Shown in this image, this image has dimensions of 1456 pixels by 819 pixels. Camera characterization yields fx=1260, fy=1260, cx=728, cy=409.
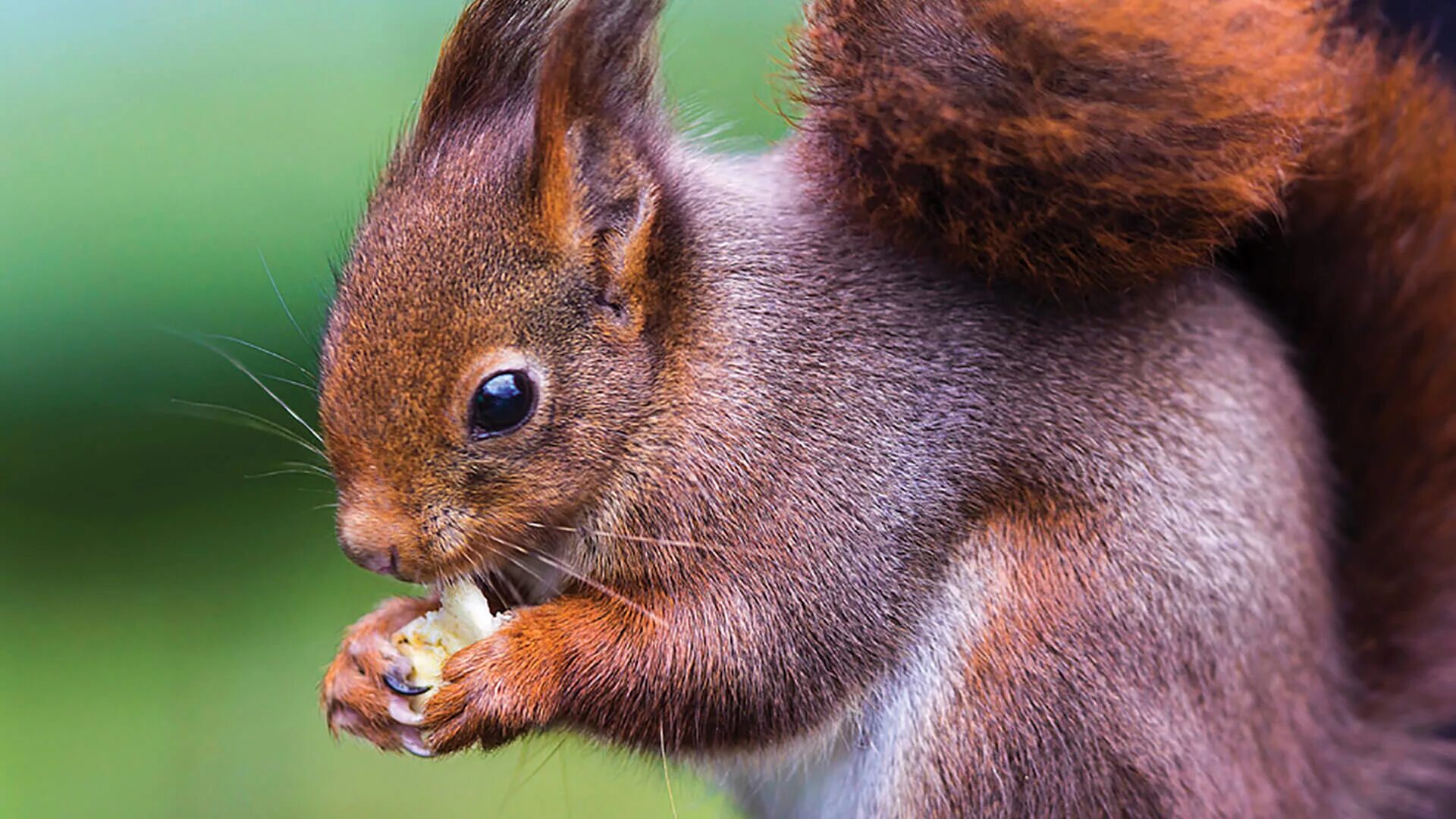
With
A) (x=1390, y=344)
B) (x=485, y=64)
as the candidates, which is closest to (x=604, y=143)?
(x=485, y=64)

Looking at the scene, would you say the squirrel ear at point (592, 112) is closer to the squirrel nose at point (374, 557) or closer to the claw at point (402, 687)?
the squirrel nose at point (374, 557)

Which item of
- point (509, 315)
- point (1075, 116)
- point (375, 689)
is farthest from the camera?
point (375, 689)

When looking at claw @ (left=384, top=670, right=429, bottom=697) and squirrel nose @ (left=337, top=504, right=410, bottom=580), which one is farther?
claw @ (left=384, top=670, right=429, bottom=697)

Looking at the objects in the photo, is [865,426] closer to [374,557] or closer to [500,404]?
[500,404]

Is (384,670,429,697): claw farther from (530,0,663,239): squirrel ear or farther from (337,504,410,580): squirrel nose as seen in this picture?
(530,0,663,239): squirrel ear

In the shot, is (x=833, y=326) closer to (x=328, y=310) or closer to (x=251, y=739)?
(x=328, y=310)

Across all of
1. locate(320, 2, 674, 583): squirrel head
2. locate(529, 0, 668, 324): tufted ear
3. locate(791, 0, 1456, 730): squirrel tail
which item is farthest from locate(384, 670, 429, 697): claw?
locate(791, 0, 1456, 730): squirrel tail

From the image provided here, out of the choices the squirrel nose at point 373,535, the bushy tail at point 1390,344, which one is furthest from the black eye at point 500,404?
the bushy tail at point 1390,344
